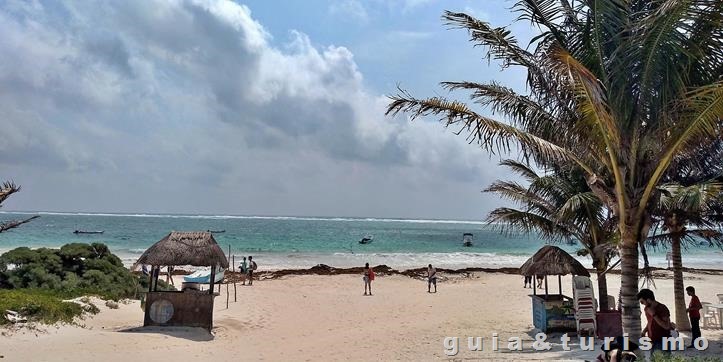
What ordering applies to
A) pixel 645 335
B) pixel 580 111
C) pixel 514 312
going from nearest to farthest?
pixel 580 111 → pixel 645 335 → pixel 514 312

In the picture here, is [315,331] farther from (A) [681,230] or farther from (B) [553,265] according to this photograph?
(A) [681,230]

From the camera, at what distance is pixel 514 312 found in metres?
15.9

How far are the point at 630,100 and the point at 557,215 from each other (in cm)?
547

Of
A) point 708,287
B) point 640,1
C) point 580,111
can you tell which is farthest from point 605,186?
point 708,287

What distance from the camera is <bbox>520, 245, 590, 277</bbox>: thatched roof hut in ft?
37.1

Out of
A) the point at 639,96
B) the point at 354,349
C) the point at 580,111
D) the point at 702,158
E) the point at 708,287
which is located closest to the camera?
the point at 639,96

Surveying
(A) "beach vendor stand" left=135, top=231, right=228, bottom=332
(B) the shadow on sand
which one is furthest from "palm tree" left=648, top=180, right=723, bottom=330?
(B) the shadow on sand

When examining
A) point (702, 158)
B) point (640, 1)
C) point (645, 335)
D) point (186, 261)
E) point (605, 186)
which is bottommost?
point (645, 335)

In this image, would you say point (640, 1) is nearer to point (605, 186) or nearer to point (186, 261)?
point (605, 186)

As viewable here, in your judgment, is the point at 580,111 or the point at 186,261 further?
the point at 186,261

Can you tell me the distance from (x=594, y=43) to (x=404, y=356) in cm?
616

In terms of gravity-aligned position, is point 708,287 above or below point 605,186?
below

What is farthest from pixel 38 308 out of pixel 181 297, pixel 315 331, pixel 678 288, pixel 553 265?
pixel 678 288

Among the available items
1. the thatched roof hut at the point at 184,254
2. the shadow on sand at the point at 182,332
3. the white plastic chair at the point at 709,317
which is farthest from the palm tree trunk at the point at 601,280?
the shadow on sand at the point at 182,332
